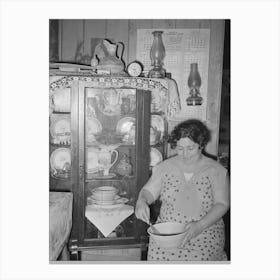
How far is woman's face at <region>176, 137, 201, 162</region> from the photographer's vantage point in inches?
65.3

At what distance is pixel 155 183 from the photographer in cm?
172

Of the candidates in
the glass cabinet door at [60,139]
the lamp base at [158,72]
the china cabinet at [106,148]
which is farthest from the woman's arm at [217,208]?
the glass cabinet door at [60,139]

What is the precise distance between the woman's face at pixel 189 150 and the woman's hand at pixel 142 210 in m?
0.27

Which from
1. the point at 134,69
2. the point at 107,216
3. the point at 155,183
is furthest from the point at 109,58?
the point at 107,216

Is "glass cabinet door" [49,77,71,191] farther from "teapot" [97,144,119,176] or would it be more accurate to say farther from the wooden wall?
the wooden wall

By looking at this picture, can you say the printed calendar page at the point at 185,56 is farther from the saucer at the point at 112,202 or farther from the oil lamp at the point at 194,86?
the saucer at the point at 112,202

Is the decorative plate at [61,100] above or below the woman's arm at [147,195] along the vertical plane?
above

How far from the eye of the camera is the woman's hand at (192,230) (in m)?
1.61

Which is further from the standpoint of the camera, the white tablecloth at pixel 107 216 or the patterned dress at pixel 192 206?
the white tablecloth at pixel 107 216

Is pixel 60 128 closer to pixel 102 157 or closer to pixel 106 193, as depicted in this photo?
pixel 102 157

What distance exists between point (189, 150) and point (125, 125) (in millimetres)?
336
